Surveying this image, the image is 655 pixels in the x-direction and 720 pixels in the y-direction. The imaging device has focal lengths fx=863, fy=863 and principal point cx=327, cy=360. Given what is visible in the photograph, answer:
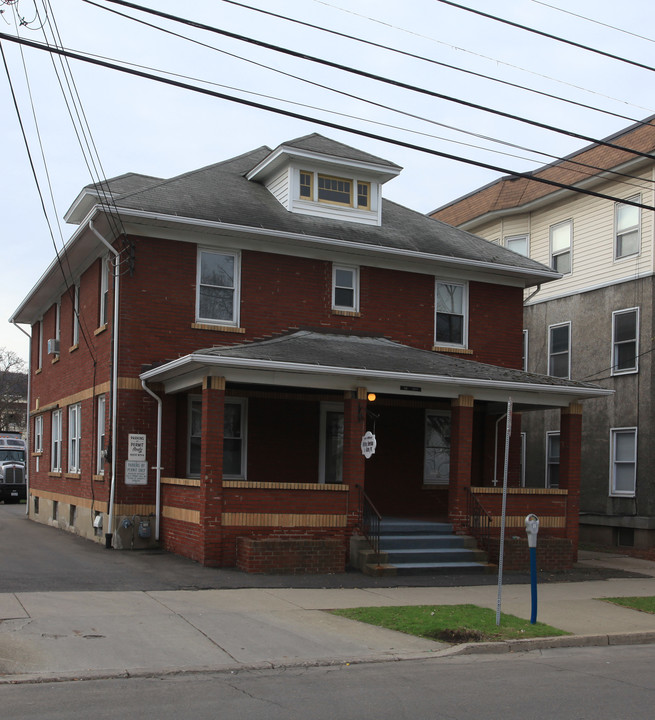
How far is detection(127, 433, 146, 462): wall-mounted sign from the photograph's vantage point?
661 inches

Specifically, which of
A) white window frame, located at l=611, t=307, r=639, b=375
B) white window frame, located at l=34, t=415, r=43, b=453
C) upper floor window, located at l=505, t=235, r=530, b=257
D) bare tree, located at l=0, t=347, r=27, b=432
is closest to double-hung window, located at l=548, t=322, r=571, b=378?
white window frame, located at l=611, t=307, r=639, b=375

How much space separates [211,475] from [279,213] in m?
6.86

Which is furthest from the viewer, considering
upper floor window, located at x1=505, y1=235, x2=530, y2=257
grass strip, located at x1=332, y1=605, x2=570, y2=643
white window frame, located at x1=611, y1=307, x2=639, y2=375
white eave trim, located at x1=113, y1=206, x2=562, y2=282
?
upper floor window, located at x1=505, y1=235, x2=530, y2=257

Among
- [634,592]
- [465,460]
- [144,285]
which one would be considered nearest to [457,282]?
[465,460]

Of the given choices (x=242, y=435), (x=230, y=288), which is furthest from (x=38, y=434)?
(x=230, y=288)

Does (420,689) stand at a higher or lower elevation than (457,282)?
lower

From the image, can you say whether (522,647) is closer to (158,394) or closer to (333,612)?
(333,612)

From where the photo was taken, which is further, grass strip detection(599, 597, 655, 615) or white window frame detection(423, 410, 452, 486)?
white window frame detection(423, 410, 452, 486)

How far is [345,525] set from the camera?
50.1 ft

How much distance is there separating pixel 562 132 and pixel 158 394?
911 centimetres

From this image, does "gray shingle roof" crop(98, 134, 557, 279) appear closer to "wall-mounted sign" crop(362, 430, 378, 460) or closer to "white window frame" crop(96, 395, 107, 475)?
"white window frame" crop(96, 395, 107, 475)

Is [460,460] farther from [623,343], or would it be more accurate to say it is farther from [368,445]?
[623,343]

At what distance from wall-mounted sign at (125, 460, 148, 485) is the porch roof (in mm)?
1611

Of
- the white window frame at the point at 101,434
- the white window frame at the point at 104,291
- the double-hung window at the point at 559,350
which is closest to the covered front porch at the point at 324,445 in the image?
the white window frame at the point at 101,434
